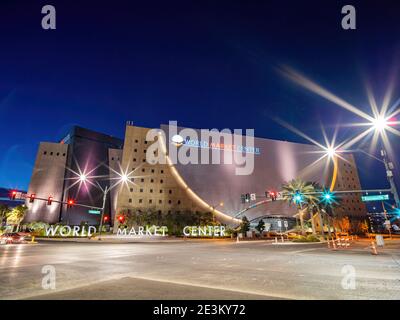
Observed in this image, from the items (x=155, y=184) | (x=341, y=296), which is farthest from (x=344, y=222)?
(x=341, y=296)

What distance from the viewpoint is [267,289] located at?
6652 mm

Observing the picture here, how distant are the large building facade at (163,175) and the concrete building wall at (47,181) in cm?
29

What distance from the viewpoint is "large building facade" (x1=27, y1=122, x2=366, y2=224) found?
252ft

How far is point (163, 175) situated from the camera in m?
78.4

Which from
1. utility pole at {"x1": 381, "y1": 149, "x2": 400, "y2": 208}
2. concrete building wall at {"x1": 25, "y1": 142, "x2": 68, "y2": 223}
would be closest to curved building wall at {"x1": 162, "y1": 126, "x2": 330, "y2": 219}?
concrete building wall at {"x1": 25, "y1": 142, "x2": 68, "y2": 223}

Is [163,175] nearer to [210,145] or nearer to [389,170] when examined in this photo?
[210,145]

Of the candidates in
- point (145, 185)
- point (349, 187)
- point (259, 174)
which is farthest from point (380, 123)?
point (349, 187)

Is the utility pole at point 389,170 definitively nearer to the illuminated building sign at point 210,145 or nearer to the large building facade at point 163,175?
the large building facade at point 163,175

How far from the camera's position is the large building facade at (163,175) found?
7681cm

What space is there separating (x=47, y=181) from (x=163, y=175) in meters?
44.5

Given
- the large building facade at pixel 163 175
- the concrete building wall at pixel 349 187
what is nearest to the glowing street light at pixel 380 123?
the large building facade at pixel 163 175
